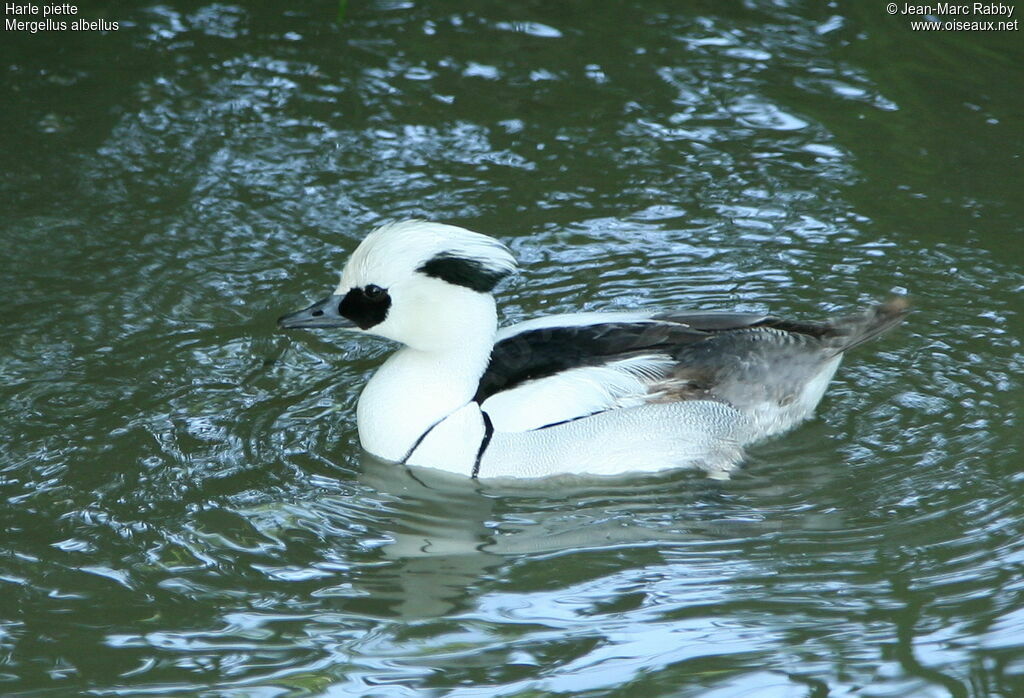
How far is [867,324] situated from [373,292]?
2.32 metres

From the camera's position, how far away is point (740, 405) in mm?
6164

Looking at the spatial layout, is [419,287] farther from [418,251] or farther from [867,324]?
[867,324]

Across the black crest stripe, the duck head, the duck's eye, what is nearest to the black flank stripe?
the duck head

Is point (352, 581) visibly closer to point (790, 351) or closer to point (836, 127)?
point (790, 351)

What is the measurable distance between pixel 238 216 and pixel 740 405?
3511 mm

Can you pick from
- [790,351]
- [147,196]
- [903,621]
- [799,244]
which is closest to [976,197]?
[799,244]

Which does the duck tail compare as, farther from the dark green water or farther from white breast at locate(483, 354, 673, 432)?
white breast at locate(483, 354, 673, 432)

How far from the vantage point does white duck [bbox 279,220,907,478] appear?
5.86 m

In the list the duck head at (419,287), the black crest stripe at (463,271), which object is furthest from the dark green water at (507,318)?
the black crest stripe at (463,271)

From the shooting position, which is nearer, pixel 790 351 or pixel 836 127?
pixel 790 351

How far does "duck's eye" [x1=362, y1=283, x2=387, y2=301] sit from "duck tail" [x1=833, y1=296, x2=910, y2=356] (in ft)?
7.03

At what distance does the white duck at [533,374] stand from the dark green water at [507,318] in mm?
168

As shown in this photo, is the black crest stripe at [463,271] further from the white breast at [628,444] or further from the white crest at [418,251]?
the white breast at [628,444]

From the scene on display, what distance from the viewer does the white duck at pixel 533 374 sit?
231 inches
